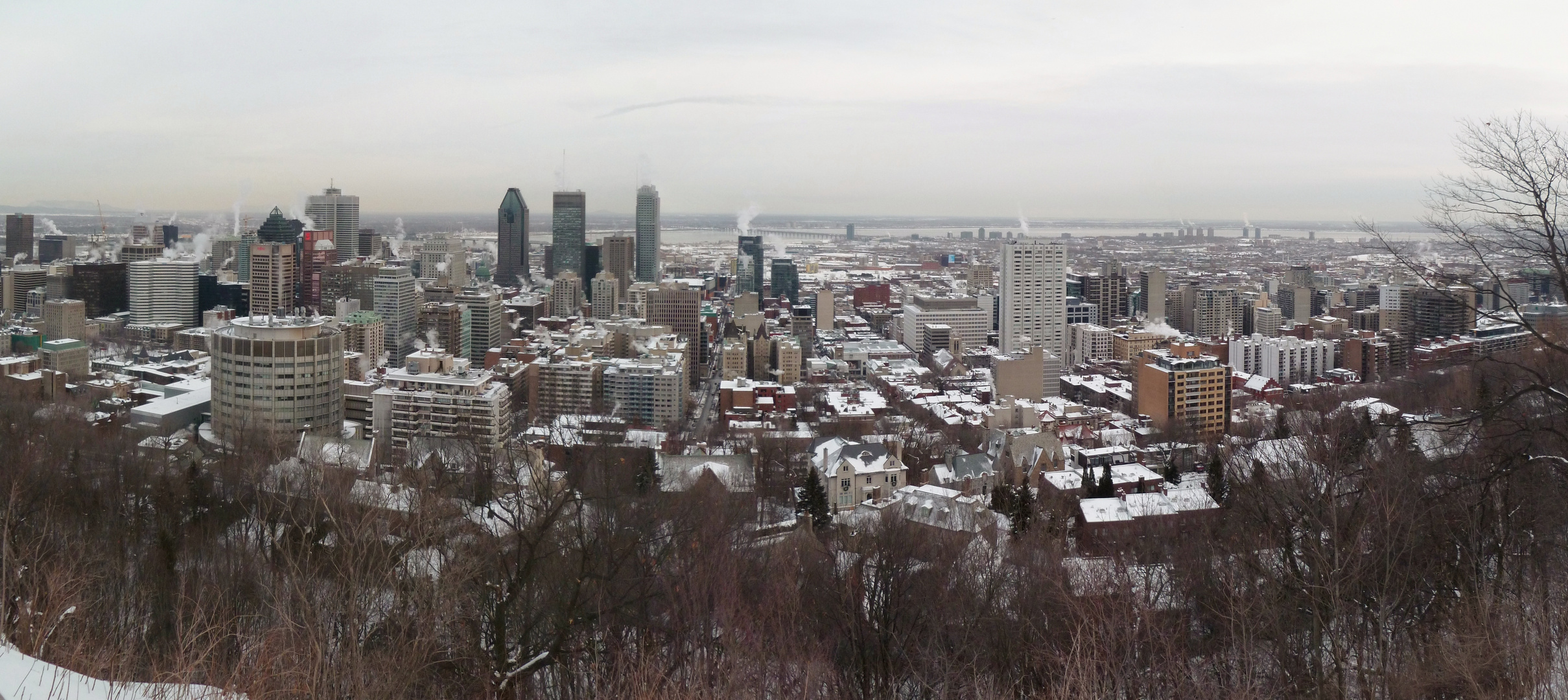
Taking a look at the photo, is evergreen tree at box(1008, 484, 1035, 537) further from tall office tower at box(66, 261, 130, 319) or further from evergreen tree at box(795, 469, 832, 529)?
tall office tower at box(66, 261, 130, 319)

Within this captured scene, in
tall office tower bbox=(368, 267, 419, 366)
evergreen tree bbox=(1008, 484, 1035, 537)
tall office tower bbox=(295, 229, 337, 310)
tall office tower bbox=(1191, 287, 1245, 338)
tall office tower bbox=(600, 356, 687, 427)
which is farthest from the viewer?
tall office tower bbox=(1191, 287, 1245, 338)

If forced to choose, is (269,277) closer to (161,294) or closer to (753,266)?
(161,294)

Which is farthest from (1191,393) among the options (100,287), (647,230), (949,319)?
(647,230)

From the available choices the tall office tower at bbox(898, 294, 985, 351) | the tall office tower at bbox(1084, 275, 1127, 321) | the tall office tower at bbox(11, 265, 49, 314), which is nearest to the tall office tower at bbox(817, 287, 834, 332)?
the tall office tower at bbox(898, 294, 985, 351)

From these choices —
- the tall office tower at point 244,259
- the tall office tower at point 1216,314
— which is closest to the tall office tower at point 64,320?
the tall office tower at point 244,259

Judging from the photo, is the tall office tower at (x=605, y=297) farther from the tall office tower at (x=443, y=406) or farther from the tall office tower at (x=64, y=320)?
the tall office tower at (x=443, y=406)
